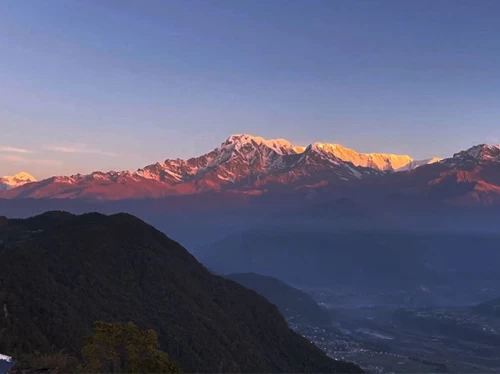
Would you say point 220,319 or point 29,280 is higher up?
point 29,280

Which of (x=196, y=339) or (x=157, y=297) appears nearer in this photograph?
(x=196, y=339)

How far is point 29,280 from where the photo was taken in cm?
12594

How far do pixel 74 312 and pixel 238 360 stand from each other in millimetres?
47827

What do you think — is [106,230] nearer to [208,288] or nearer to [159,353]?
[208,288]

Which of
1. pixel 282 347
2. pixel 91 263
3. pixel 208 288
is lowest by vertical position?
pixel 282 347

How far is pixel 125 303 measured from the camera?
487 ft

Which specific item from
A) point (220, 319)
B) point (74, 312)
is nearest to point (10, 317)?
point (74, 312)

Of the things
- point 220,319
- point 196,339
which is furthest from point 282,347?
point 196,339

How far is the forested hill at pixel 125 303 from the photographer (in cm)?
11094

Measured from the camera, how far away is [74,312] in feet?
399

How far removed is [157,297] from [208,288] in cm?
3227

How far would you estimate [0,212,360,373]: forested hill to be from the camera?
110938 mm

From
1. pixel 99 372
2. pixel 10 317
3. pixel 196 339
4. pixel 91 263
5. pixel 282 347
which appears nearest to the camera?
pixel 99 372

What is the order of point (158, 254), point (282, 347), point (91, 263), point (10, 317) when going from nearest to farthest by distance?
point (10, 317)
point (91, 263)
point (282, 347)
point (158, 254)
